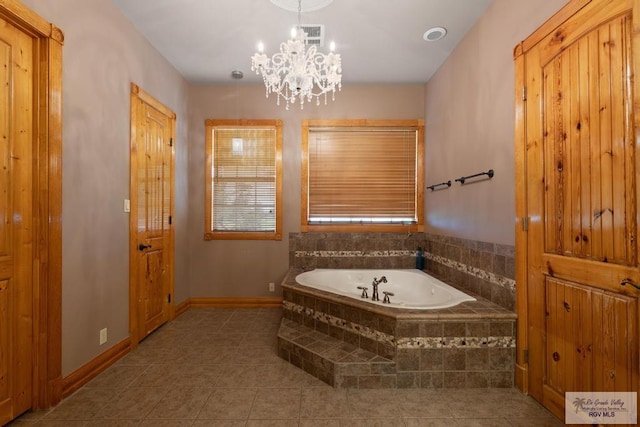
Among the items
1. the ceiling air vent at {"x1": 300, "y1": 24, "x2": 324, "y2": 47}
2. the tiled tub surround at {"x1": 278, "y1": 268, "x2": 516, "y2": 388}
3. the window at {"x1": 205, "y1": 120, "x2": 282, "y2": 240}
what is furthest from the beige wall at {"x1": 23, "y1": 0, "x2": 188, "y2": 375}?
the tiled tub surround at {"x1": 278, "y1": 268, "x2": 516, "y2": 388}

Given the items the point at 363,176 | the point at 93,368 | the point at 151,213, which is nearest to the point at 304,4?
the point at 363,176

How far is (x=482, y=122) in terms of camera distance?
2.36 m

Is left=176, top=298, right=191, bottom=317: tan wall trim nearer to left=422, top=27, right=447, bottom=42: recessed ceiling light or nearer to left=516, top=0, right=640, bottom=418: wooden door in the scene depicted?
left=516, top=0, right=640, bottom=418: wooden door

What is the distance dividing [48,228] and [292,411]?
5.84 ft

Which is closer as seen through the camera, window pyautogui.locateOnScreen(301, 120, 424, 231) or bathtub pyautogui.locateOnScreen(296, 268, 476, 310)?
bathtub pyautogui.locateOnScreen(296, 268, 476, 310)

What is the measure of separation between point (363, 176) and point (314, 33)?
164 centimetres

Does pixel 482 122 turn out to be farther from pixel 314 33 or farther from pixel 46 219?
pixel 46 219

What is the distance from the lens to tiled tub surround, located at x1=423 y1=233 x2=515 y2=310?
→ 2.04m

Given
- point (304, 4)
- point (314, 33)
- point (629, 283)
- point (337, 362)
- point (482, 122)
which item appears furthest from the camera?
point (314, 33)

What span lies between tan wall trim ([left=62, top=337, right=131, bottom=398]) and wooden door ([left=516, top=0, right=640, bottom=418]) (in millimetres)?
2901

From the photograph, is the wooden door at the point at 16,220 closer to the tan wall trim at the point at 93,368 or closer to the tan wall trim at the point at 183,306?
the tan wall trim at the point at 93,368

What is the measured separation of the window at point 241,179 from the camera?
3605mm

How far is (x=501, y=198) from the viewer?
2.11 m

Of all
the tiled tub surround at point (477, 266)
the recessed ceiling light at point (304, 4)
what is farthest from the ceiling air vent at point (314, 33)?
the tiled tub surround at point (477, 266)
